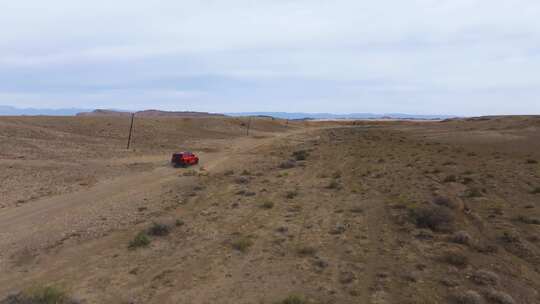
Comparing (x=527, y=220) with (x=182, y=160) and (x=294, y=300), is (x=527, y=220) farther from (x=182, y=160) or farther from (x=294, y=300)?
(x=182, y=160)

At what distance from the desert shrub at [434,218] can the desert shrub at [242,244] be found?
19.5 ft

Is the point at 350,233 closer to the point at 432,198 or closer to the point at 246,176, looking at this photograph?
the point at 432,198

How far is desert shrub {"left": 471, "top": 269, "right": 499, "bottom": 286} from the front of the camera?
1120 cm

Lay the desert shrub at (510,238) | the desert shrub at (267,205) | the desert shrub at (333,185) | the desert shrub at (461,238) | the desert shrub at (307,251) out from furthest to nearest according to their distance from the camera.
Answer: the desert shrub at (333,185) < the desert shrub at (267,205) < the desert shrub at (510,238) < the desert shrub at (461,238) < the desert shrub at (307,251)

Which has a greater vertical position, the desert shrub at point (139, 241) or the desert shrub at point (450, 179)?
the desert shrub at point (450, 179)

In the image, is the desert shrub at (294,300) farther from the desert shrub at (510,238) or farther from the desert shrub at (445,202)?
the desert shrub at (445,202)

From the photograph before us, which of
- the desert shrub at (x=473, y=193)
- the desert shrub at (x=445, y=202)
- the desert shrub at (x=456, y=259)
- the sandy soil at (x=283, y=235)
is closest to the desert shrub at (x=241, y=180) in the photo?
the sandy soil at (x=283, y=235)

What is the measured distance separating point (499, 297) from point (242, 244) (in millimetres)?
7123

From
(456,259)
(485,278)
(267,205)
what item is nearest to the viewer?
(485,278)

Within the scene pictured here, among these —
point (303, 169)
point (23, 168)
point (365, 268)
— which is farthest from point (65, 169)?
point (365, 268)

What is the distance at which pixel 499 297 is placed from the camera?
33.4 ft

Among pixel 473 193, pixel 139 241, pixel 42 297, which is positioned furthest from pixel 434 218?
pixel 42 297

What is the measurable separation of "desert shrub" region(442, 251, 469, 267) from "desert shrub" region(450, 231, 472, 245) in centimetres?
138

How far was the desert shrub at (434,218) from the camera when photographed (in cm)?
1619
